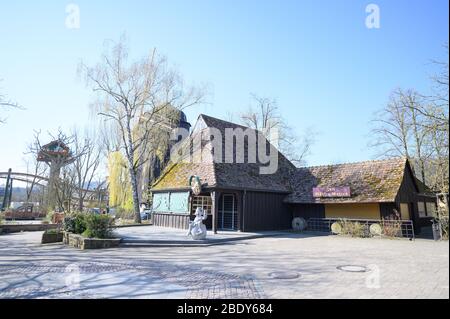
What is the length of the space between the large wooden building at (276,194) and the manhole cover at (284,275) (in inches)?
366

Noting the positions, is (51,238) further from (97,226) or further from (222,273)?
(222,273)

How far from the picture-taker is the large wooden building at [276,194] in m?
17.4

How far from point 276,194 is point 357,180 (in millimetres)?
5172

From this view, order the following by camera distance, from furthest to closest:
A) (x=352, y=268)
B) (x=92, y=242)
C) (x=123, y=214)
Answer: (x=123, y=214), (x=92, y=242), (x=352, y=268)

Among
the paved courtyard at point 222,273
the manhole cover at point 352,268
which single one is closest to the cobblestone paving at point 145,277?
the paved courtyard at point 222,273

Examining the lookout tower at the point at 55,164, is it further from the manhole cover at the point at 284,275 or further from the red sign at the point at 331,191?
the manhole cover at the point at 284,275

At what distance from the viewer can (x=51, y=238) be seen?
45.8 ft

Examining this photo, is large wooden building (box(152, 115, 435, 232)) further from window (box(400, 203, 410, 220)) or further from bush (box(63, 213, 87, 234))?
bush (box(63, 213, 87, 234))

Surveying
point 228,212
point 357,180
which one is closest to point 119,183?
point 228,212

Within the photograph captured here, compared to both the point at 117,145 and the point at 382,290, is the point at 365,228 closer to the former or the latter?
the point at 382,290

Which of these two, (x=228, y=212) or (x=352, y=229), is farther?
(x=228, y=212)

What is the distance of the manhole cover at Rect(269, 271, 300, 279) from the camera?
6.98m
